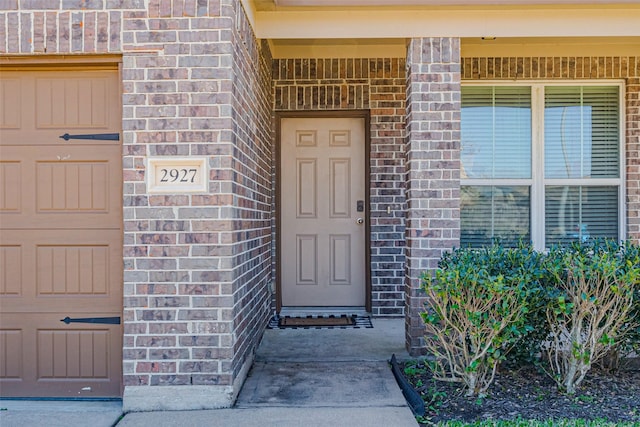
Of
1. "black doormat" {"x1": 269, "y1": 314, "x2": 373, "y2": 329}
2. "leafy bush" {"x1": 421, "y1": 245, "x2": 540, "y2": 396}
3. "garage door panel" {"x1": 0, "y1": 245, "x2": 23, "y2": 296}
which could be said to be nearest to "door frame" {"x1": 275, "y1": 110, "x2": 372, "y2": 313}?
"black doormat" {"x1": 269, "y1": 314, "x2": 373, "y2": 329}

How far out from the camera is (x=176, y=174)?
3350 millimetres

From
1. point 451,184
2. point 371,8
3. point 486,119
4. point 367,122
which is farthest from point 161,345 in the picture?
point 486,119

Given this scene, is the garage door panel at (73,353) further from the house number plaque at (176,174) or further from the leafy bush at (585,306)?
the leafy bush at (585,306)

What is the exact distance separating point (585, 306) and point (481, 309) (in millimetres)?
667

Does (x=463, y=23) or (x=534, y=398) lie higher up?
(x=463, y=23)

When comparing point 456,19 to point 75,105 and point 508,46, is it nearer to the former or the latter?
point 508,46

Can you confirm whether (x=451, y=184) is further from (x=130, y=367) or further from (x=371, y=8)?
(x=130, y=367)

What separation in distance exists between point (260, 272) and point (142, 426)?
1.98 m

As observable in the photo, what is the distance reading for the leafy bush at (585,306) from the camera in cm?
328

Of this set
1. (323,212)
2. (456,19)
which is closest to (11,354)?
(323,212)

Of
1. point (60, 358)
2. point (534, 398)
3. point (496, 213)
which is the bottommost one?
point (534, 398)

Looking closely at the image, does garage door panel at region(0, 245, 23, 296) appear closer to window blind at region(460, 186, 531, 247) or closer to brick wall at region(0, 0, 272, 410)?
brick wall at region(0, 0, 272, 410)

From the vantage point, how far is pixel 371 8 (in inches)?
166

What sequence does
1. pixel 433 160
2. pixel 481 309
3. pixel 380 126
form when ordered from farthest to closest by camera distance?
1. pixel 380 126
2. pixel 433 160
3. pixel 481 309
